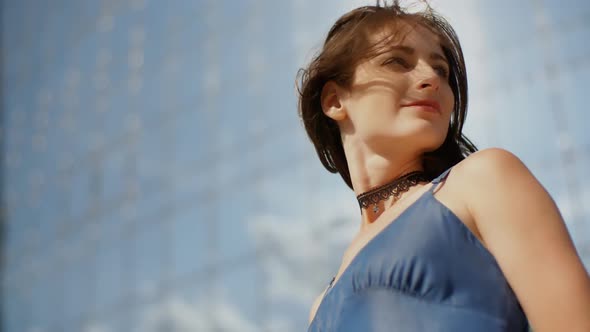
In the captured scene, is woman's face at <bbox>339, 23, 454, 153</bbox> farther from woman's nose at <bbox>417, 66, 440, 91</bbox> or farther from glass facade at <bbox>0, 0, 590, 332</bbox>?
glass facade at <bbox>0, 0, 590, 332</bbox>

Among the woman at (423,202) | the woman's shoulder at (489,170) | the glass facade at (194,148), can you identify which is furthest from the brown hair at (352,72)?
the glass facade at (194,148)

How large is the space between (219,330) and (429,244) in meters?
16.6

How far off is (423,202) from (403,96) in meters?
0.27

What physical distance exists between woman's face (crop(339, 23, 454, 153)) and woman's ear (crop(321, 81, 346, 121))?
21 millimetres

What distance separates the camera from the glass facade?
14.2 m

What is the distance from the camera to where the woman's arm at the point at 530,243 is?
1646 millimetres

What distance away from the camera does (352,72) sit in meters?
2.16

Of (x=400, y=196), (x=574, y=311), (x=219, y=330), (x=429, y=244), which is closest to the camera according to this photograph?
(x=574, y=311)

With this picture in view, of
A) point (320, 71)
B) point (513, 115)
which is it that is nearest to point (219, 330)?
point (513, 115)

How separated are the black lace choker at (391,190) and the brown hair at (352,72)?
0.05m

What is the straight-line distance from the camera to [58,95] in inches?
904

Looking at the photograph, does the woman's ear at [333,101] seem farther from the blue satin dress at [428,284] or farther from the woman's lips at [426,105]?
the blue satin dress at [428,284]

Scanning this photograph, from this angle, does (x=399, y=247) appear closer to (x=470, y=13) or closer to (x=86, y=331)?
(x=470, y=13)

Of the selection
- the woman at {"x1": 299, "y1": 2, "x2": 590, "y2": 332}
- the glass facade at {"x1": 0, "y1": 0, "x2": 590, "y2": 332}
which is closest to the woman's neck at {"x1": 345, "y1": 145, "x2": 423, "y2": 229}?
the woman at {"x1": 299, "y1": 2, "x2": 590, "y2": 332}
